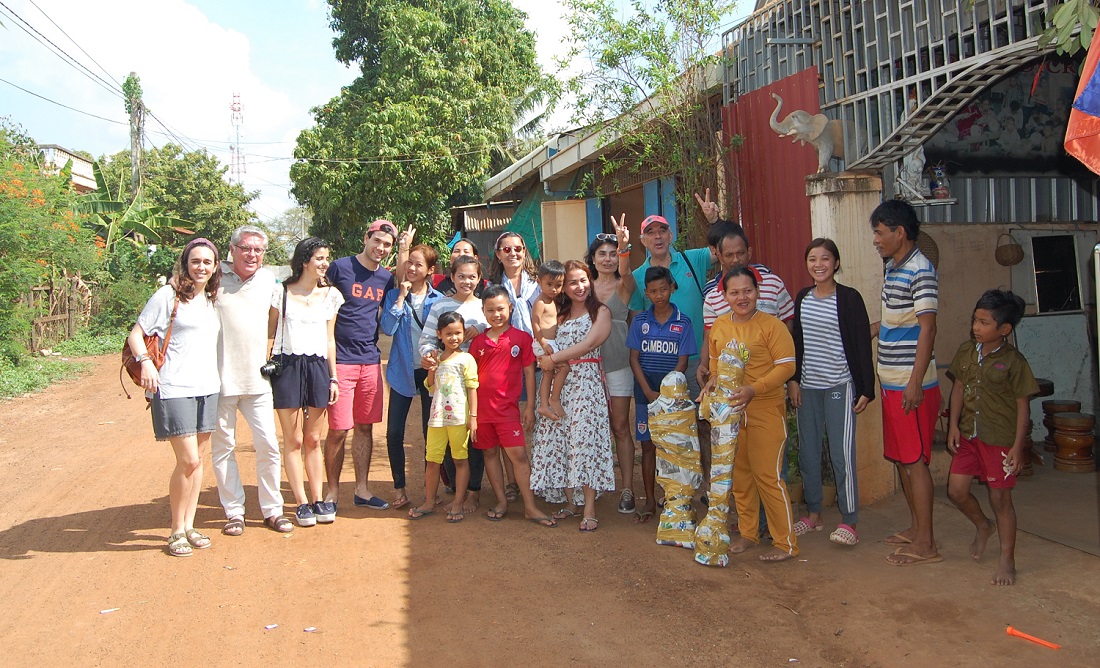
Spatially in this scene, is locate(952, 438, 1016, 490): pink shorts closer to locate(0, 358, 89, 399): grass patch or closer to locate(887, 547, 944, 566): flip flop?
locate(887, 547, 944, 566): flip flop

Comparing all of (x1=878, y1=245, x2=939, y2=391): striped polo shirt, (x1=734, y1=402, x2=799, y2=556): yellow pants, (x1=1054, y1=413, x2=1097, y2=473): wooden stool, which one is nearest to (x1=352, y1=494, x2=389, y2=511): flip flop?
(x1=734, y1=402, x2=799, y2=556): yellow pants

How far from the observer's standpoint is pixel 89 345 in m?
16.8

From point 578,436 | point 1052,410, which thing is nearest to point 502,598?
point 578,436

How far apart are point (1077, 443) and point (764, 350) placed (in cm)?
335

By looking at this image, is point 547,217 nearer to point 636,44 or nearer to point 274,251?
point 636,44

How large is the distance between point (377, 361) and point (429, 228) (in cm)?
1364

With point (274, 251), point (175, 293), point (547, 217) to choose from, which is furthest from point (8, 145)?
point (274, 251)

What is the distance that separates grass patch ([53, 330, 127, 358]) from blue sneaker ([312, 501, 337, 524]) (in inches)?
521

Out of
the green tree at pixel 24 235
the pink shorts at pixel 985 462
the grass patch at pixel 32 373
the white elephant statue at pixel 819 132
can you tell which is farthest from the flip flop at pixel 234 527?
the green tree at pixel 24 235

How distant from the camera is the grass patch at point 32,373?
11516 millimetres

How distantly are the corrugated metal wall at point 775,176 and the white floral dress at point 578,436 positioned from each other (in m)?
1.88

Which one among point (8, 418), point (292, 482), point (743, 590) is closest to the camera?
point (743, 590)

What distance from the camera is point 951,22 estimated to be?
15.5 feet

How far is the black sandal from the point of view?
5086 mm
